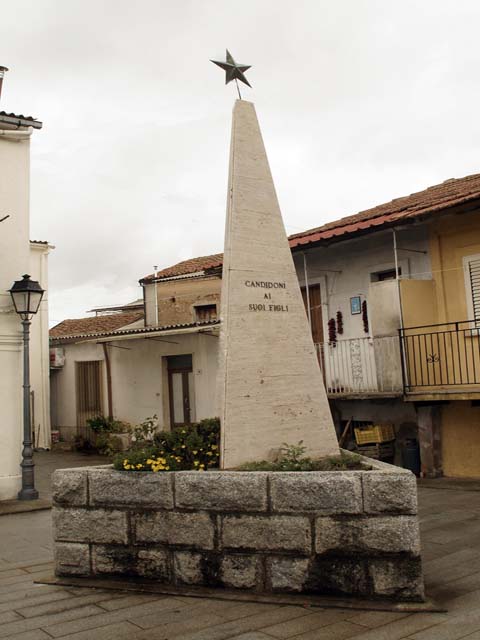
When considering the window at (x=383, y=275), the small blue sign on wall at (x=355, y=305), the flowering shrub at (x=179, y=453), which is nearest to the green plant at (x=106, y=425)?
the small blue sign on wall at (x=355, y=305)

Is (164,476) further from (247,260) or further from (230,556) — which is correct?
(247,260)

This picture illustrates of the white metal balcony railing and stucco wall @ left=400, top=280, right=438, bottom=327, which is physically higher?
stucco wall @ left=400, top=280, right=438, bottom=327

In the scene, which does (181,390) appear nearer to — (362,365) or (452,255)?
(362,365)

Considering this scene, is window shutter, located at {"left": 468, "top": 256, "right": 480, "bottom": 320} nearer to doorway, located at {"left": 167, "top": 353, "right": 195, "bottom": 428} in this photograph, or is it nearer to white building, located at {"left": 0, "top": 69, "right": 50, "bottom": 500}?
white building, located at {"left": 0, "top": 69, "right": 50, "bottom": 500}

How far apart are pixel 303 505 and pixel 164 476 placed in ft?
3.64

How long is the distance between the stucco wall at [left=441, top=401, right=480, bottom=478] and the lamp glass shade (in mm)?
7162

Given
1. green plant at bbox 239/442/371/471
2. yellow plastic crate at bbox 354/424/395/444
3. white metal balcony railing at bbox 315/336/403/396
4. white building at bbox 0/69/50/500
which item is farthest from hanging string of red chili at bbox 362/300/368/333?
green plant at bbox 239/442/371/471

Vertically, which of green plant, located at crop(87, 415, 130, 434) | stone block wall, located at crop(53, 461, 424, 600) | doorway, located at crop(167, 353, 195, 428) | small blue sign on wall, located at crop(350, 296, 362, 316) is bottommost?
stone block wall, located at crop(53, 461, 424, 600)

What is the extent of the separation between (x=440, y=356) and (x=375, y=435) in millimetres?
2006

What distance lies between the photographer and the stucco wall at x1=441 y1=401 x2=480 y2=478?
460 inches

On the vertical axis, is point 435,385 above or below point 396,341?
below

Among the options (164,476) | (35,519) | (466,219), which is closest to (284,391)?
(164,476)

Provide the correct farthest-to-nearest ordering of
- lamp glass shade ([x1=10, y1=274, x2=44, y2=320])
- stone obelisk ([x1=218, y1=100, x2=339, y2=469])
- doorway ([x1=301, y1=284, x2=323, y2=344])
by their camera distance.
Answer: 1. doorway ([x1=301, y1=284, x2=323, y2=344])
2. lamp glass shade ([x1=10, y1=274, x2=44, y2=320])
3. stone obelisk ([x1=218, y1=100, x2=339, y2=469])

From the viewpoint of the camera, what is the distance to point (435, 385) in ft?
38.6
